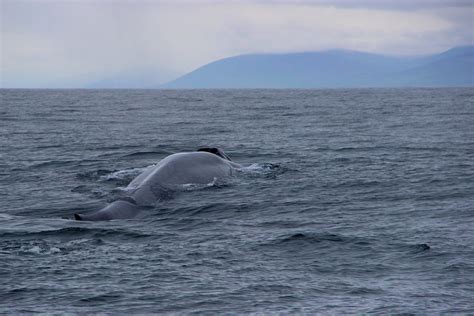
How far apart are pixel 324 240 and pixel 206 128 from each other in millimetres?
35470

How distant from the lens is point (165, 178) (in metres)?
21.3

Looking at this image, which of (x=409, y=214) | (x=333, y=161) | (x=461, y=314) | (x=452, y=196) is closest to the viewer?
(x=461, y=314)

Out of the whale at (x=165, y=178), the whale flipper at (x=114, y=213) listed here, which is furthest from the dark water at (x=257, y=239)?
the whale at (x=165, y=178)

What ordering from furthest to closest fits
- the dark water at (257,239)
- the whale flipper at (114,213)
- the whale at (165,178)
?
the whale at (165,178) → the whale flipper at (114,213) → the dark water at (257,239)

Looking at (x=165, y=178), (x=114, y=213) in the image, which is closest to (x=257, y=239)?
(x=114, y=213)

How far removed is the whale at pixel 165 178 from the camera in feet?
57.1

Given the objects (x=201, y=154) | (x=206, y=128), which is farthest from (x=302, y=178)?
(x=206, y=128)

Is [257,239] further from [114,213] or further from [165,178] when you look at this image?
[165,178]

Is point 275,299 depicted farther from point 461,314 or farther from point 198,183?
point 198,183

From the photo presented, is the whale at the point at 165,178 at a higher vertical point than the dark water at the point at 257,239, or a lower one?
higher

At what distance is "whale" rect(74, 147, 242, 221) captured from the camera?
57.1 feet

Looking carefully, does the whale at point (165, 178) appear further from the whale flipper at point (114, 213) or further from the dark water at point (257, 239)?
the dark water at point (257, 239)

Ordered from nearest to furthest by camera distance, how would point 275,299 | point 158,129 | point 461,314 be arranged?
point 461,314 < point 275,299 < point 158,129

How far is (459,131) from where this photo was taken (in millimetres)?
42969
